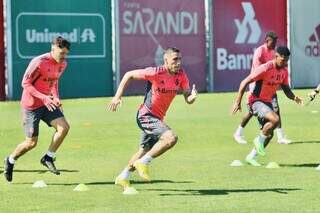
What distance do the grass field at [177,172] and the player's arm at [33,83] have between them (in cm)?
109

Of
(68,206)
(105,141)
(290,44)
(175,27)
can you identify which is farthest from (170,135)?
(290,44)

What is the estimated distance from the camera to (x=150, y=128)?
1146 cm

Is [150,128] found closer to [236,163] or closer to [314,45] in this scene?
[236,163]

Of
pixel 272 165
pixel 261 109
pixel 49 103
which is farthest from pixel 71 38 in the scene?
pixel 49 103

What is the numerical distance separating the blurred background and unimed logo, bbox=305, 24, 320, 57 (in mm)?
45

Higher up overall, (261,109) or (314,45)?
(261,109)

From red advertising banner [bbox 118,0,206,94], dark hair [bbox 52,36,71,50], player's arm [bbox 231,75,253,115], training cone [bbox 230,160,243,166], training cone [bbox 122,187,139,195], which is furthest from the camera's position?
red advertising banner [bbox 118,0,206,94]

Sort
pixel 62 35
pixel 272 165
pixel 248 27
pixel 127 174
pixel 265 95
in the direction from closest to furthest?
pixel 127 174 < pixel 272 165 < pixel 265 95 < pixel 62 35 < pixel 248 27

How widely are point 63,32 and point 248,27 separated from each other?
8.94 metres

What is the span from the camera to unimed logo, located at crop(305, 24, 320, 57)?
40.5 meters

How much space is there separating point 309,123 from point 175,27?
609 inches

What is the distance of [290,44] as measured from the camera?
3981cm

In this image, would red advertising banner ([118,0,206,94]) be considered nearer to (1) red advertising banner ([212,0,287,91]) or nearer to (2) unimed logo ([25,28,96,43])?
(1) red advertising banner ([212,0,287,91])

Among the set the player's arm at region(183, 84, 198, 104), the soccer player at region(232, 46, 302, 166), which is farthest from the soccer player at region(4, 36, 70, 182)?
the soccer player at region(232, 46, 302, 166)
